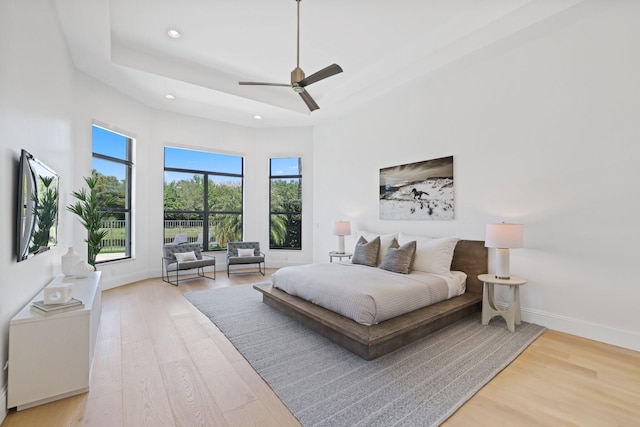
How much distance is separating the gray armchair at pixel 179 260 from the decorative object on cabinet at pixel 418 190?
3516 mm

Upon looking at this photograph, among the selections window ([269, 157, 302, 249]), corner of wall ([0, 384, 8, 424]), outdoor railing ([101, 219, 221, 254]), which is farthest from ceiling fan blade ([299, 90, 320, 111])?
outdoor railing ([101, 219, 221, 254])

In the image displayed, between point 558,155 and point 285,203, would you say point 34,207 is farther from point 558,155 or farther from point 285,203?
A: point 558,155

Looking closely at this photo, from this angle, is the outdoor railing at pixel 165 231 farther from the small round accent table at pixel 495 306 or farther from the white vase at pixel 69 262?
the small round accent table at pixel 495 306

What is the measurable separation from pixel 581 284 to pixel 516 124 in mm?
1916

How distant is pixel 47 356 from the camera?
1978 mm

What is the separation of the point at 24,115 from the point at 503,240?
4.52m

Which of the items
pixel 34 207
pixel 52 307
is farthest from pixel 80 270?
pixel 52 307

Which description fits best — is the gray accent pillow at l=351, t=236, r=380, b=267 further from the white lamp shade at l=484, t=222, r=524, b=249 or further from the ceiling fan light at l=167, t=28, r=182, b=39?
the ceiling fan light at l=167, t=28, r=182, b=39

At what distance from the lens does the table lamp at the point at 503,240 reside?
10.3 ft

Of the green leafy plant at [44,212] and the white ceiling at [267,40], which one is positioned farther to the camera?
the white ceiling at [267,40]

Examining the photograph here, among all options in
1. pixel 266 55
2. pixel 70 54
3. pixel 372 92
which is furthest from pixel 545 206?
pixel 70 54

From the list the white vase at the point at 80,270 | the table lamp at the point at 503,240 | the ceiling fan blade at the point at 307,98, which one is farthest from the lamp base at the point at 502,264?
the white vase at the point at 80,270

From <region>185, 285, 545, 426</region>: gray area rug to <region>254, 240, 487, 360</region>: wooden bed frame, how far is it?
0.08 m

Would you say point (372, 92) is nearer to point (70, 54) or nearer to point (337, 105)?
point (337, 105)
